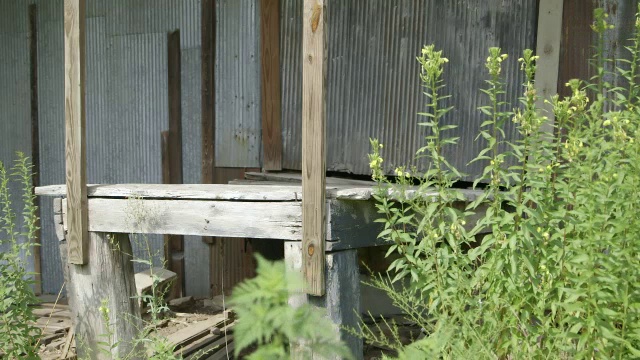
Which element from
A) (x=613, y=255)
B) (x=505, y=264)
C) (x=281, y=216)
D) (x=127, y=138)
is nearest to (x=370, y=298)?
(x=281, y=216)

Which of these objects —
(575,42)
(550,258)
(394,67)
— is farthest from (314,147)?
(575,42)

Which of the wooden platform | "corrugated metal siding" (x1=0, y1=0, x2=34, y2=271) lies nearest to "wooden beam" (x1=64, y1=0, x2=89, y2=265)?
the wooden platform

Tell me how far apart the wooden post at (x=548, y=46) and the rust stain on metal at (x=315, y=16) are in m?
1.88

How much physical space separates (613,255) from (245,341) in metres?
1.40

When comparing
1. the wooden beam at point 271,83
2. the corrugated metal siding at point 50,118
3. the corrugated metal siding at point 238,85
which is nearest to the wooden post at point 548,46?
the wooden beam at point 271,83

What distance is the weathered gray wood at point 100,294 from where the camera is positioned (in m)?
5.35

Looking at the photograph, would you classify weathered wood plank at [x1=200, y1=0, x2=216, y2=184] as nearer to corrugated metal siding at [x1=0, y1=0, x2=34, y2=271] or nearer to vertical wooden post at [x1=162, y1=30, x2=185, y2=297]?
vertical wooden post at [x1=162, y1=30, x2=185, y2=297]

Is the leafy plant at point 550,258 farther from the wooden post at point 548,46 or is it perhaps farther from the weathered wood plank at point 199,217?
the wooden post at point 548,46

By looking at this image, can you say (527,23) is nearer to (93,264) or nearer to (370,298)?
(370,298)

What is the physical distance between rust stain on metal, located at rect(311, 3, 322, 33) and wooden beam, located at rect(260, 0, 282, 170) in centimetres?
234

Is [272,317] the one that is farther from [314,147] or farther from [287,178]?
[287,178]

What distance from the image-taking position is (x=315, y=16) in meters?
4.43

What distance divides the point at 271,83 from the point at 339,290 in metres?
2.76

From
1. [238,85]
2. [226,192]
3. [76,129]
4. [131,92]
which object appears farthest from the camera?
[131,92]
